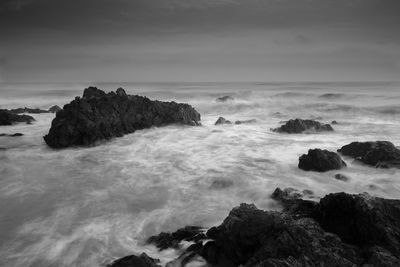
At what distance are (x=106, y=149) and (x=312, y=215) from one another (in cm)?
1042

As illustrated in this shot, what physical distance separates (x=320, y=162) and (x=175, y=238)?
640 cm

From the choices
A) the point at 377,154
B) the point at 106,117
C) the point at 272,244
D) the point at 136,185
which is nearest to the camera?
the point at 272,244

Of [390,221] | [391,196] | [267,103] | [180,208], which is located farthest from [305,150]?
[267,103]

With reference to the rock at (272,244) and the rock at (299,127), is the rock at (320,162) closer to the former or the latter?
the rock at (272,244)

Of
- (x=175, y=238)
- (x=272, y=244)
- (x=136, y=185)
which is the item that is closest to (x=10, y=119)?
(x=136, y=185)

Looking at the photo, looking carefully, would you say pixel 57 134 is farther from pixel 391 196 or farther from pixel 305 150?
pixel 391 196

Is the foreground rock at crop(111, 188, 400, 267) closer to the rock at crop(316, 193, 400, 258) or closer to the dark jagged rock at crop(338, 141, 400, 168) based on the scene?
the rock at crop(316, 193, 400, 258)

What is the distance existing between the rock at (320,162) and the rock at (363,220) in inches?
210

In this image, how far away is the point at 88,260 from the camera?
670 centimetres

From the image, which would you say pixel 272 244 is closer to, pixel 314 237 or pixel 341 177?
pixel 314 237

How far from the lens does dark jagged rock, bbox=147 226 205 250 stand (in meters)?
7.06

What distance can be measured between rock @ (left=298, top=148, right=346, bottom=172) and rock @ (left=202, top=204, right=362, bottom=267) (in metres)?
5.96

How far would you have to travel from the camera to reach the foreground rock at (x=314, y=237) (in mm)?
5188

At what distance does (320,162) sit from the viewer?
1190 centimetres
